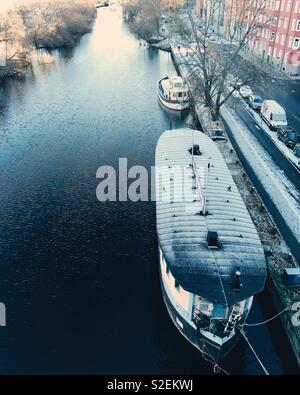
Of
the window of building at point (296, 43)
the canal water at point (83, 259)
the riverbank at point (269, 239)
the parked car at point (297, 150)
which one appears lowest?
the canal water at point (83, 259)

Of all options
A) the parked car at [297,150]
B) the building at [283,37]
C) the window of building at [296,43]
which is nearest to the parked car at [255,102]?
the building at [283,37]

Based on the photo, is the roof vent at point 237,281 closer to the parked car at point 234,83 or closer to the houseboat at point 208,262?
the houseboat at point 208,262

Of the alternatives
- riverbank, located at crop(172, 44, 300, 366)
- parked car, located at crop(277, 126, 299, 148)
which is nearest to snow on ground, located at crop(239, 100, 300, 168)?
parked car, located at crop(277, 126, 299, 148)

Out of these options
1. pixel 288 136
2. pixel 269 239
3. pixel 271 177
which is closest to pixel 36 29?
pixel 288 136

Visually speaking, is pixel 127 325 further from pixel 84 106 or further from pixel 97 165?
pixel 84 106

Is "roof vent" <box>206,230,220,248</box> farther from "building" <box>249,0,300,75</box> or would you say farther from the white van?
"building" <box>249,0,300,75</box>
